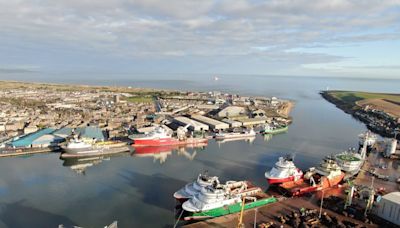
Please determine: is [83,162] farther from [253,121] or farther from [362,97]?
[362,97]

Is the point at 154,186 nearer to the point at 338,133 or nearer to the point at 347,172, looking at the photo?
the point at 347,172

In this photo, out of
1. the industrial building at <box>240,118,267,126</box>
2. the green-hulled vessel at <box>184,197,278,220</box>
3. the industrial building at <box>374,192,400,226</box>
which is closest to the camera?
the industrial building at <box>374,192,400,226</box>

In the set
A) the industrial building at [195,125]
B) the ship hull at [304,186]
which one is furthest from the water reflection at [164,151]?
the ship hull at [304,186]

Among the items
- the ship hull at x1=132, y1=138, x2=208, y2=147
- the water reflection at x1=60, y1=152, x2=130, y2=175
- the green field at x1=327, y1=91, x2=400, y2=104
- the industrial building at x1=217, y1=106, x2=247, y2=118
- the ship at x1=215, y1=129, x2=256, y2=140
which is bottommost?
the water reflection at x1=60, y1=152, x2=130, y2=175

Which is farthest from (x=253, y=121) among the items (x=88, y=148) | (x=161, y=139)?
(x=88, y=148)

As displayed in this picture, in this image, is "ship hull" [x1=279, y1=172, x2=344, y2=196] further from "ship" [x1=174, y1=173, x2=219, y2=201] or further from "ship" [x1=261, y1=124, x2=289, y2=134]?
"ship" [x1=261, y1=124, x2=289, y2=134]

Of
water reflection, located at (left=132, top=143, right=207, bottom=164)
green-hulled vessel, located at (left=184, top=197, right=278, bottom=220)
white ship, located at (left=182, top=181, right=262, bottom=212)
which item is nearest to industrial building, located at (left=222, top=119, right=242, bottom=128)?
water reflection, located at (left=132, top=143, right=207, bottom=164)
